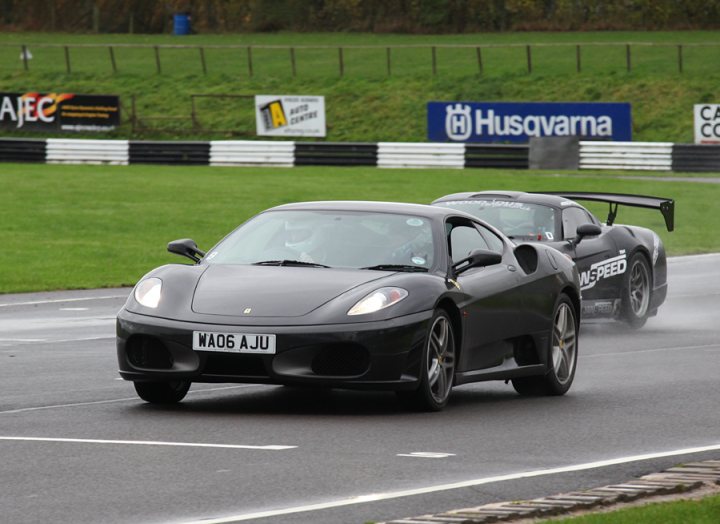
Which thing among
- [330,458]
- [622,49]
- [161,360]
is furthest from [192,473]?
[622,49]

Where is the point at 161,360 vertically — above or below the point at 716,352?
above

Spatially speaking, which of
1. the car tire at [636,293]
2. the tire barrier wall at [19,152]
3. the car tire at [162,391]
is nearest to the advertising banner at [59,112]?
the tire barrier wall at [19,152]

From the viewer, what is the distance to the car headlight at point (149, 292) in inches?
384

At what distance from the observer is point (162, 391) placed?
32.8ft

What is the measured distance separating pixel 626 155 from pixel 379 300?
3366 cm

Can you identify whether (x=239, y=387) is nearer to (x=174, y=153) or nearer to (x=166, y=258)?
(x=166, y=258)

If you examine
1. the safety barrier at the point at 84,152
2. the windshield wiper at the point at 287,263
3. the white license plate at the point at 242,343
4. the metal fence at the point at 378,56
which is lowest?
the safety barrier at the point at 84,152

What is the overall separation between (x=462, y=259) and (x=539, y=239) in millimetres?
4978

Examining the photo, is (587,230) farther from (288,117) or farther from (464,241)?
(288,117)

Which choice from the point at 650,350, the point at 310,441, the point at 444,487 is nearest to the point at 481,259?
the point at 310,441

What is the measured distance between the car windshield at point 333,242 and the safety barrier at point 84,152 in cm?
3440

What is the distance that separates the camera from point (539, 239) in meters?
15.5

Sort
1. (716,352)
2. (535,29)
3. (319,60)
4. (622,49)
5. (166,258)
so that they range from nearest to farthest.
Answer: (716,352) → (166,258) → (622,49) → (319,60) → (535,29)

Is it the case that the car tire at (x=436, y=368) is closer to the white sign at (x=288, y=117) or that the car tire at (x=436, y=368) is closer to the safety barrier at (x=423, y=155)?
the safety barrier at (x=423, y=155)
